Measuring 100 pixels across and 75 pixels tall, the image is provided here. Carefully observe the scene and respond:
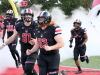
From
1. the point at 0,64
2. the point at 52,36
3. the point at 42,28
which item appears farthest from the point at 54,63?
the point at 0,64

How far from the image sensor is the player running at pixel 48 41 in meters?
3.39

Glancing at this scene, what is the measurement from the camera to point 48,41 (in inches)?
137

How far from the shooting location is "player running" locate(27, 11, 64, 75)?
134 inches

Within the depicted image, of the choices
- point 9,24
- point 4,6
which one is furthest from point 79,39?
point 4,6

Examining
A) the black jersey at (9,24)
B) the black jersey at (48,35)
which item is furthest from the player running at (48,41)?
the black jersey at (9,24)

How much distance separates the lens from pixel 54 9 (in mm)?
27828

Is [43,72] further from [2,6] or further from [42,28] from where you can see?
[2,6]

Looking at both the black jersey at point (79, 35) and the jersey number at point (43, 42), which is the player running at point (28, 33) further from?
the black jersey at point (79, 35)

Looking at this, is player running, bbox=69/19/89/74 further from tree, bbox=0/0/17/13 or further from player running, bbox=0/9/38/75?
tree, bbox=0/0/17/13

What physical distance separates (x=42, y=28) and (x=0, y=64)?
14.2 feet

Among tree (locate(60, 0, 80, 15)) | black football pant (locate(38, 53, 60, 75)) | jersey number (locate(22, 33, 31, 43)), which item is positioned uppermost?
tree (locate(60, 0, 80, 15))

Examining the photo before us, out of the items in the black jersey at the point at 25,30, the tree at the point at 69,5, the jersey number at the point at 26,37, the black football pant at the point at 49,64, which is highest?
the tree at the point at 69,5

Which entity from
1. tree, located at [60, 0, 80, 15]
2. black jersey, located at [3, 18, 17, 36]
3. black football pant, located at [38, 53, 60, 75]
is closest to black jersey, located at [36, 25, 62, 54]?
black football pant, located at [38, 53, 60, 75]

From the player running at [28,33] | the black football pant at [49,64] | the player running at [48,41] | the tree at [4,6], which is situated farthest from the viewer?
the tree at [4,6]
